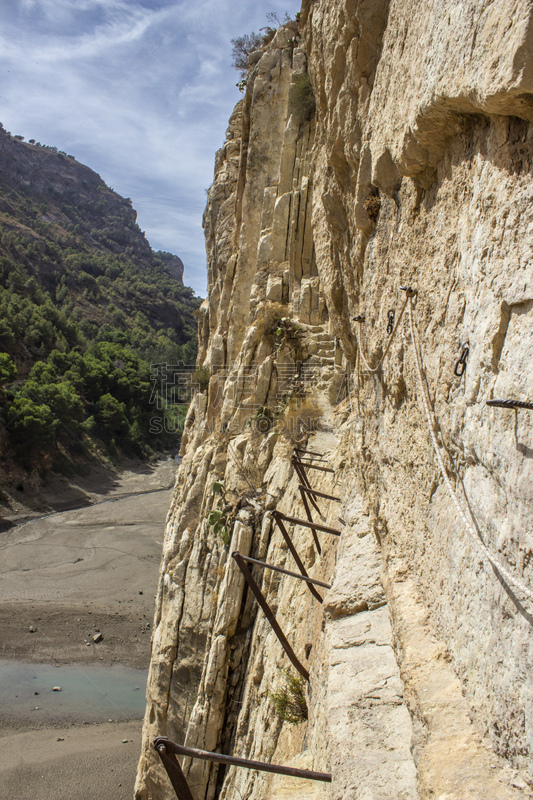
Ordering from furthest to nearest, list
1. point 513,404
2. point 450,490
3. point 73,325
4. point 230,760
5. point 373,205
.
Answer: point 73,325
point 373,205
point 230,760
point 450,490
point 513,404

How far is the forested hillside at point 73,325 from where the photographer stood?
33.8m

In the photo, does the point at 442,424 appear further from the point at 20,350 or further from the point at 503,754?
the point at 20,350

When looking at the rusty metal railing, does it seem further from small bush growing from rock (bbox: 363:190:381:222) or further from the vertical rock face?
small bush growing from rock (bbox: 363:190:381:222)

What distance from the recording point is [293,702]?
15.1ft

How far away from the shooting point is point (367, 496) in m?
4.29

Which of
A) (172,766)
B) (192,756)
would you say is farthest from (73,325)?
(192,756)

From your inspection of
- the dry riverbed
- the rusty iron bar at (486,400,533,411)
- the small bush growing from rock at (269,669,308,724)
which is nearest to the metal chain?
the rusty iron bar at (486,400,533,411)

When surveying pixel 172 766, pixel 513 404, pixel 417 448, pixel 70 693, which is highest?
pixel 513 404

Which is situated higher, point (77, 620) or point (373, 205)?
point (373, 205)

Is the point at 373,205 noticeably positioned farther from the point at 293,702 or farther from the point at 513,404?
the point at 293,702

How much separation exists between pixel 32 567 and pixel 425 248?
2212 centimetres

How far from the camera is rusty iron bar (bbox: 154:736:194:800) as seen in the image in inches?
87.0

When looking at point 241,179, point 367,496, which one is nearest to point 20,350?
point 241,179

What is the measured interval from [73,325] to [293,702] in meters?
49.2
